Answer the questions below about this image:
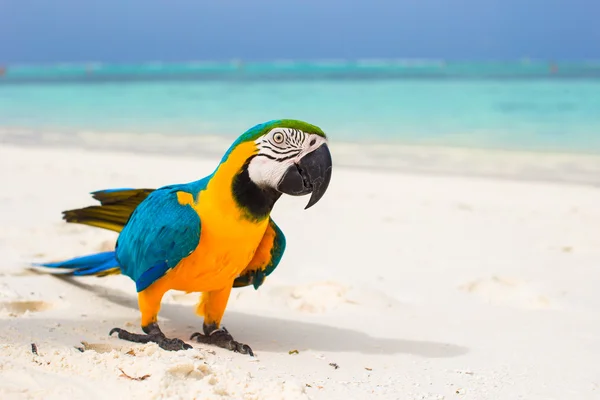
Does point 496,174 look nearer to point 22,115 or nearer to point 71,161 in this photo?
point 71,161

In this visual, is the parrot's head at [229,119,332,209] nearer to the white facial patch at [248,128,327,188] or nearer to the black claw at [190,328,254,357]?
the white facial patch at [248,128,327,188]

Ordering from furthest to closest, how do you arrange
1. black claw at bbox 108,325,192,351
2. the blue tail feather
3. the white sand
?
the blue tail feather
black claw at bbox 108,325,192,351
the white sand

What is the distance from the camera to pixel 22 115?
14.2 metres

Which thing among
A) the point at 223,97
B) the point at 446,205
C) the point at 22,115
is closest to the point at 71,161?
the point at 446,205

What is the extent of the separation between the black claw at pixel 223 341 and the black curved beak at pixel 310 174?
0.64 m

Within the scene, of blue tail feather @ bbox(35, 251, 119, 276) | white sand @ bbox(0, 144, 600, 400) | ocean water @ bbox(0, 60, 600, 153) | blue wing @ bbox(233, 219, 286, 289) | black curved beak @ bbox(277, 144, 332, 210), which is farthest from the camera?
ocean water @ bbox(0, 60, 600, 153)

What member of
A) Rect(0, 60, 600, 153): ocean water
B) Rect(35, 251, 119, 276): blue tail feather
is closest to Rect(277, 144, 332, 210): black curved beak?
Rect(35, 251, 119, 276): blue tail feather

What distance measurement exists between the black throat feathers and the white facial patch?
41mm

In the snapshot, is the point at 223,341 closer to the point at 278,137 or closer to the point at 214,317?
the point at 214,317

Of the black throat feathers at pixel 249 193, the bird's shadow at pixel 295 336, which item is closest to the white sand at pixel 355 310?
the bird's shadow at pixel 295 336

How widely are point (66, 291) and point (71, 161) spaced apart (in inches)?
189

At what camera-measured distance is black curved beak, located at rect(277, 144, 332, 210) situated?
2.15 m

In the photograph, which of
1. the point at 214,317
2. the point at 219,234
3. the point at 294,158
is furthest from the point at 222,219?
the point at 214,317

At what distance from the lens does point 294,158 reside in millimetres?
2154
